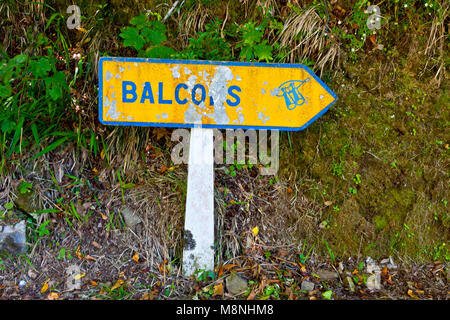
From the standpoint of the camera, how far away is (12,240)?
8.10 feet

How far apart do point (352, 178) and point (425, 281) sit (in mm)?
900

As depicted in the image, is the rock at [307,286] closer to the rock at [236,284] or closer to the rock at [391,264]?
the rock at [236,284]

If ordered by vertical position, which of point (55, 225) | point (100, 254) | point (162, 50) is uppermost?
point (162, 50)

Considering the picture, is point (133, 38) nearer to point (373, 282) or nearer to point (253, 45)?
point (253, 45)

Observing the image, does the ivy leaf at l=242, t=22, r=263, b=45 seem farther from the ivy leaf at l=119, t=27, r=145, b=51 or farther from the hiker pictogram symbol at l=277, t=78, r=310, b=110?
the ivy leaf at l=119, t=27, r=145, b=51

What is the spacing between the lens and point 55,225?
2549 mm

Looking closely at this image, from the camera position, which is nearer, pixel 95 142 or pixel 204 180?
pixel 204 180

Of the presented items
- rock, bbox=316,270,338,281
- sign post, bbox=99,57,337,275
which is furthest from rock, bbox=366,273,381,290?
sign post, bbox=99,57,337,275

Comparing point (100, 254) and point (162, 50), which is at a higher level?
point (162, 50)

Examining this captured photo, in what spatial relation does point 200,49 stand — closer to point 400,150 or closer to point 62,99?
point 62,99

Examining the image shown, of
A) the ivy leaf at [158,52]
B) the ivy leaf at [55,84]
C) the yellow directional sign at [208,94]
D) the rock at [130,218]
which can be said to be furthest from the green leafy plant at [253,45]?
the rock at [130,218]

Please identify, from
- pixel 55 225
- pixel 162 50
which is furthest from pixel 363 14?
pixel 55 225

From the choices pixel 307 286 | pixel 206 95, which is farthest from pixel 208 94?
pixel 307 286

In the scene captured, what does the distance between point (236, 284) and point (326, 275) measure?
2.21 ft
